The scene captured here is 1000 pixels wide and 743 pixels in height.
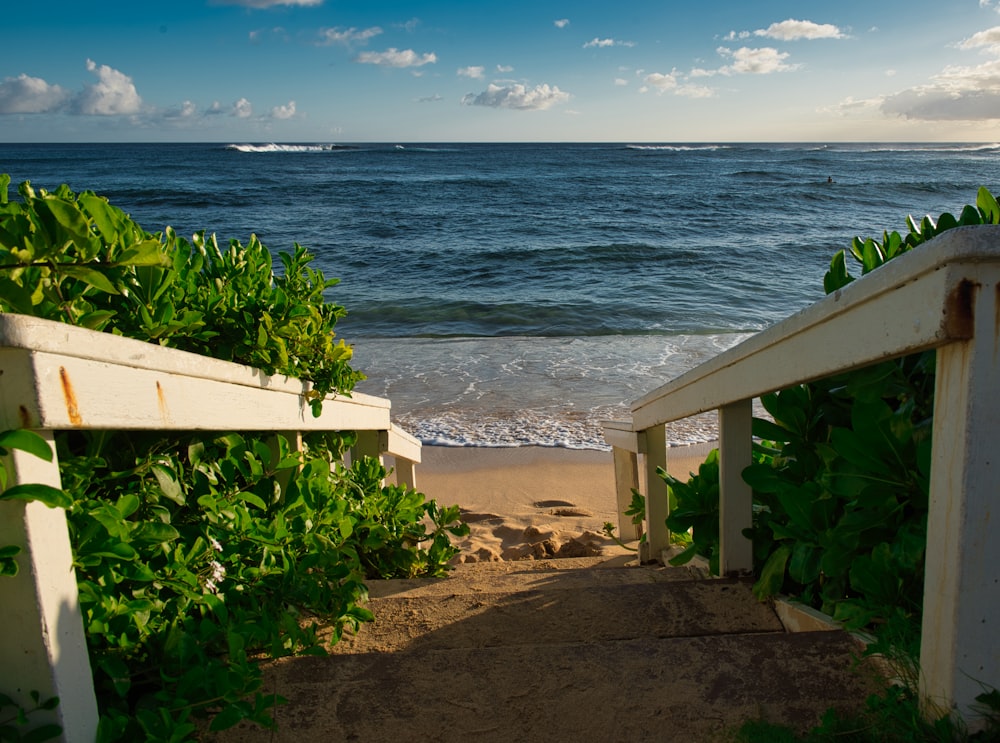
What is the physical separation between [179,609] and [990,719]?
159 cm

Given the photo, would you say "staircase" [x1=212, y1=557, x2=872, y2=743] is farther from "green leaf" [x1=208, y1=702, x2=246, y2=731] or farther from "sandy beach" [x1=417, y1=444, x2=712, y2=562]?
"sandy beach" [x1=417, y1=444, x2=712, y2=562]

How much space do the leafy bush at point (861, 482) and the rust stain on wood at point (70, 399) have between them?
160cm

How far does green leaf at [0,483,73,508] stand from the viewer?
1.10 metres

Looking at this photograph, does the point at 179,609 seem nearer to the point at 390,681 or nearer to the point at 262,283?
the point at 390,681

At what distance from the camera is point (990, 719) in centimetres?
130

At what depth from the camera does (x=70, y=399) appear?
119 centimetres

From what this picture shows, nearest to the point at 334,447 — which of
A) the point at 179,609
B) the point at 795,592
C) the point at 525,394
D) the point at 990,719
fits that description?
the point at 179,609

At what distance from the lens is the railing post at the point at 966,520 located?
1176 mm

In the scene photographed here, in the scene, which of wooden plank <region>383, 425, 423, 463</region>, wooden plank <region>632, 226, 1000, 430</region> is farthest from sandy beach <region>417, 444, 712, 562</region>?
wooden plank <region>632, 226, 1000, 430</region>

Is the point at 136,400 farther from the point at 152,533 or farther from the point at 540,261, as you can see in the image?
the point at 540,261

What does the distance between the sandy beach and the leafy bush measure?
9.22ft

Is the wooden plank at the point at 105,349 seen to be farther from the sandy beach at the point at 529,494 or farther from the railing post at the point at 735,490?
the sandy beach at the point at 529,494

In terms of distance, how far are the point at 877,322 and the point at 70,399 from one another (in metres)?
1.43

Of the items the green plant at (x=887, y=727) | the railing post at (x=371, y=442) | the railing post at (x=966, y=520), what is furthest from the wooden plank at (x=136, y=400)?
the railing post at (x=371, y=442)
